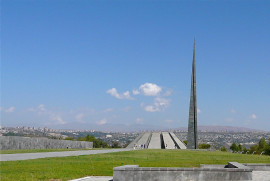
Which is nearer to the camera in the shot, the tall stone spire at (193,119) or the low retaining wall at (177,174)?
the low retaining wall at (177,174)

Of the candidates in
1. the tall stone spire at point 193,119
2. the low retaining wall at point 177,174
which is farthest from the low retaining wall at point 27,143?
the low retaining wall at point 177,174

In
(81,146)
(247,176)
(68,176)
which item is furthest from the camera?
(81,146)

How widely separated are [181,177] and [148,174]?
1.05 meters

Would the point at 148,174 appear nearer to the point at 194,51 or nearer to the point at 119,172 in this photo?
the point at 119,172

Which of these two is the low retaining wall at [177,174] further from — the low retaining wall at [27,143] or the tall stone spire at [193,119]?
the tall stone spire at [193,119]

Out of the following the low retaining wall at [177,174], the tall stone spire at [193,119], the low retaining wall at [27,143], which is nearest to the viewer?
the low retaining wall at [177,174]

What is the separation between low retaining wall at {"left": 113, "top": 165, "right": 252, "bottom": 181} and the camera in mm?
11680

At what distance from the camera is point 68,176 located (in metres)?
14.1

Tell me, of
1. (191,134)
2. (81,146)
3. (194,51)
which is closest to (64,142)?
(81,146)

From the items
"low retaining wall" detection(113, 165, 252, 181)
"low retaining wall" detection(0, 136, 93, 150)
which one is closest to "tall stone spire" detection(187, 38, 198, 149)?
"low retaining wall" detection(0, 136, 93, 150)

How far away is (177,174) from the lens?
1180 centimetres

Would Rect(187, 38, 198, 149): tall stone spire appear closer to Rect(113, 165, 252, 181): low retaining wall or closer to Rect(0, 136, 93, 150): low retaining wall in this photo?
Rect(0, 136, 93, 150): low retaining wall

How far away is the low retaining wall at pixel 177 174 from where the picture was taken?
11.7 meters

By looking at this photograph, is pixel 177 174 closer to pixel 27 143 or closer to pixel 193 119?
pixel 27 143
